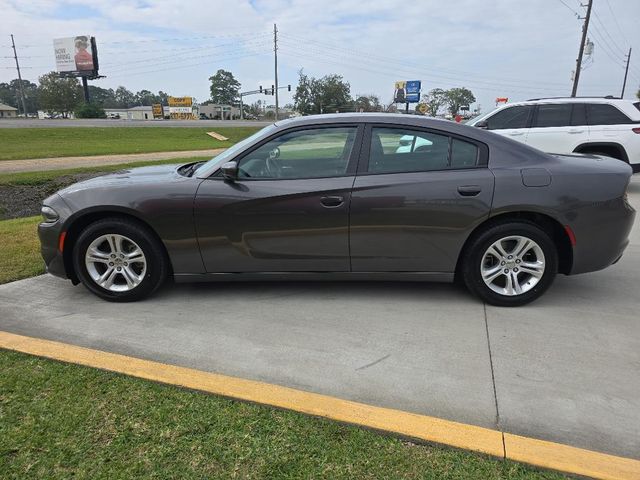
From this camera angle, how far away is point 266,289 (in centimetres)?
413

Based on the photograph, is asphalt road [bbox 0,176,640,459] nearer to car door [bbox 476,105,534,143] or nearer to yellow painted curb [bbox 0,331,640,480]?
yellow painted curb [bbox 0,331,640,480]

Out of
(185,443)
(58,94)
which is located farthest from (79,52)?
(185,443)

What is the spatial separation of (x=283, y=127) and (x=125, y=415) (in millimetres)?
2381

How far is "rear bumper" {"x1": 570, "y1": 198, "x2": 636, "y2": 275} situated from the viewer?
3.58 meters

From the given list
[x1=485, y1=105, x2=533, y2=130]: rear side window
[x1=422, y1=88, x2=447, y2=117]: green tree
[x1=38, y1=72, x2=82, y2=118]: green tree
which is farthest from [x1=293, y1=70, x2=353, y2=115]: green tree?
[x1=485, y1=105, x2=533, y2=130]: rear side window

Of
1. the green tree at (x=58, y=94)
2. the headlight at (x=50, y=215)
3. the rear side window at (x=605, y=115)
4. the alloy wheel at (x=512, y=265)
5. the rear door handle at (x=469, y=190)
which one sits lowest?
the alloy wheel at (x=512, y=265)

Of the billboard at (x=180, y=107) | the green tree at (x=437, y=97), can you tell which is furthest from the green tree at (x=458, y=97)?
the billboard at (x=180, y=107)

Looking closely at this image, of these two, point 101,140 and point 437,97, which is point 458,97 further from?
point 101,140

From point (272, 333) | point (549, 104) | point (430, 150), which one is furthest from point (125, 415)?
point (549, 104)

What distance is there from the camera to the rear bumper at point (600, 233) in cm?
358

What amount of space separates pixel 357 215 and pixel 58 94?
93893 mm

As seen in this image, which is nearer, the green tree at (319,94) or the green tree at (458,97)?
the green tree at (319,94)

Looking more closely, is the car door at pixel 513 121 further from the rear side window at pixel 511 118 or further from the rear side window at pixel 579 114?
the rear side window at pixel 579 114

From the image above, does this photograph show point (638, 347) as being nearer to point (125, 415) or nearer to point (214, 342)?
point (214, 342)
